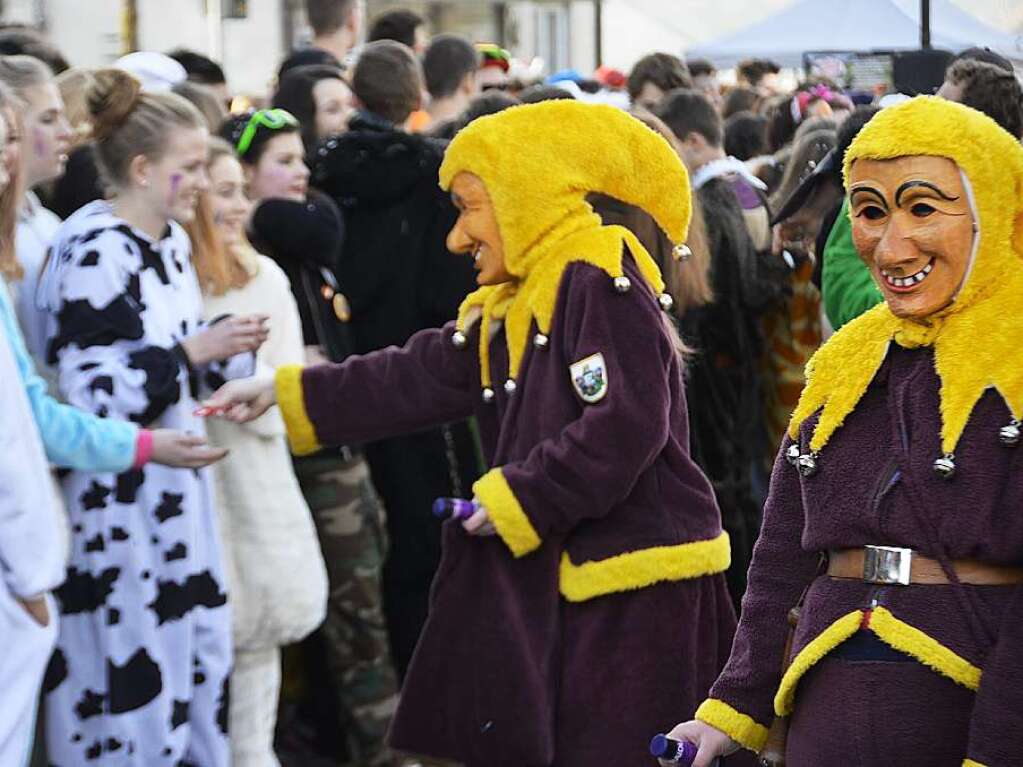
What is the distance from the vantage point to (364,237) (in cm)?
680

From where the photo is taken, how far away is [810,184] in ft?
16.2

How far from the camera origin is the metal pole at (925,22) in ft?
19.0

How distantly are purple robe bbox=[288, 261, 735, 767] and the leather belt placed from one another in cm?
116

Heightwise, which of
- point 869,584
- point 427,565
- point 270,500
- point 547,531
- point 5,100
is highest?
point 5,100

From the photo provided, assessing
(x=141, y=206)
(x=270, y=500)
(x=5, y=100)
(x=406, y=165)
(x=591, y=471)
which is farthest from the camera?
(x=406, y=165)

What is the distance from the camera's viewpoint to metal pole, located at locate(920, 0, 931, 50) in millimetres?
5781

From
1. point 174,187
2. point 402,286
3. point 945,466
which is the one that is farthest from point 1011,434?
point 402,286

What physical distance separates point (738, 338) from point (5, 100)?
120 inches

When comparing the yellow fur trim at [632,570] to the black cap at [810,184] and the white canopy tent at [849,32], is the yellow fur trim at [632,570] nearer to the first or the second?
the black cap at [810,184]

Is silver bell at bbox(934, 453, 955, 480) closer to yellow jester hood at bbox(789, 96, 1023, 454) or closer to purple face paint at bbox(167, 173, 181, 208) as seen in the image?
yellow jester hood at bbox(789, 96, 1023, 454)

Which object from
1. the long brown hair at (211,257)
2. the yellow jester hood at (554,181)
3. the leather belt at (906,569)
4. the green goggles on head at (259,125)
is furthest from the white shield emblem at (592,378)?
the green goggles on head at (259,125)

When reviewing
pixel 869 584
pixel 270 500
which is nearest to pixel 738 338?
pixel 270 500

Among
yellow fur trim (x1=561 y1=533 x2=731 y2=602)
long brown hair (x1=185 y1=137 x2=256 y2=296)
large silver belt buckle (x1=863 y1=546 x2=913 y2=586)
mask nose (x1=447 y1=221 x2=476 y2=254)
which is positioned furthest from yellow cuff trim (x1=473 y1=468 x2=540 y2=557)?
long brown hair (x1=185 y1=137 x2=256 y2=296)

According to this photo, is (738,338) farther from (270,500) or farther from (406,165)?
(270,500)
